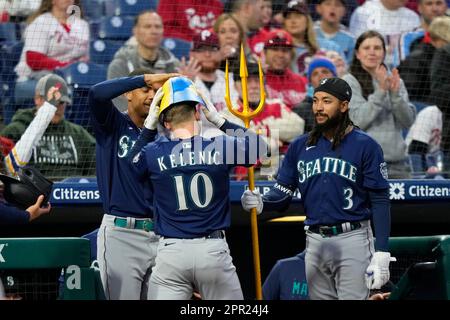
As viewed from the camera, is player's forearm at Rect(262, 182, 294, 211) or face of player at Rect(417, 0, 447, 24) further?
face of player at Rect(417, 0, 447, 24)

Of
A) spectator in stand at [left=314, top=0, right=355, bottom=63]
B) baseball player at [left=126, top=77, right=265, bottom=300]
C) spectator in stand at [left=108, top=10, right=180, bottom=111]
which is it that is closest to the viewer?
baseball player at [left=126, top=77, right=265, bottom=300]

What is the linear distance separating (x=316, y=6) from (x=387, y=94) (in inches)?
78.1

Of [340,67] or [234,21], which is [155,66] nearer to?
[234,21]

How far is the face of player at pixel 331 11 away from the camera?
893cm

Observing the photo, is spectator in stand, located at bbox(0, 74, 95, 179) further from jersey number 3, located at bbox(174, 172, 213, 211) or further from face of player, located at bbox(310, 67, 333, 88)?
jersey number 3, located at bbox(174, 172, 213, 211)

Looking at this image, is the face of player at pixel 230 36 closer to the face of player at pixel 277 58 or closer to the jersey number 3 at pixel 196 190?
the face of player at pixel 277 58

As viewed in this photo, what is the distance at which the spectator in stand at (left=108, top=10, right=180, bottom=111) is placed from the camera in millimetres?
7938

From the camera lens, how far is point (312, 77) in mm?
7957

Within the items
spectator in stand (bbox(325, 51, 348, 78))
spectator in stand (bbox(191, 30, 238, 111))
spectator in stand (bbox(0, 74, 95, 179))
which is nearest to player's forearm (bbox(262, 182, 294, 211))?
spectator in stand (bbox(0, 74, 95, 179))

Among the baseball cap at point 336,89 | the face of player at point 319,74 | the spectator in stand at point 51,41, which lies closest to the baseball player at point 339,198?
the baseball cap at point 336,89

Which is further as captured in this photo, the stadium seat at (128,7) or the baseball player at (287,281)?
the stadium seat at (128,7)

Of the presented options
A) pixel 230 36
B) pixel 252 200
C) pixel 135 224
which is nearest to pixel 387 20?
pixel 230 36

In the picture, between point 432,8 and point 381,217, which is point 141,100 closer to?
point 381,217

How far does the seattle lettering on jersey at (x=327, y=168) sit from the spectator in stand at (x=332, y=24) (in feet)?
12.4
